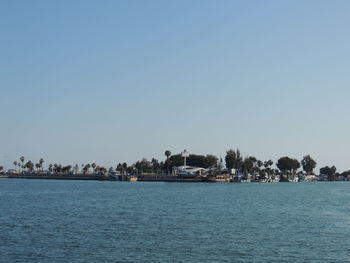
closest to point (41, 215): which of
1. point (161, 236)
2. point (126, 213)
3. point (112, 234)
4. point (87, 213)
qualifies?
point (87, 213)

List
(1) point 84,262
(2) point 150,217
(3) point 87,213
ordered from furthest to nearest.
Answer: (3) point 87,213 → (2) point 150,217 → (1) point 84,262

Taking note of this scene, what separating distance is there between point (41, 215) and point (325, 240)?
4486 cm

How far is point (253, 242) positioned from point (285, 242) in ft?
11.5

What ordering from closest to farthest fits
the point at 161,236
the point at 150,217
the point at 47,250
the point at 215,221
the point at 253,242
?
1. the point at 47,250
2. the point at 253,242
3. the point at 161,236
4. the point at 215,221
5. the point at 150,217

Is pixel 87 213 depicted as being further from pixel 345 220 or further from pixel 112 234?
pixel 345 220

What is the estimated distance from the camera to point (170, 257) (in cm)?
4312

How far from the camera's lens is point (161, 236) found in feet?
180

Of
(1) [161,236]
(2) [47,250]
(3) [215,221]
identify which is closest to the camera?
(2) [47,250]

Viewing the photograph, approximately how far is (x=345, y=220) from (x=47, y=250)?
47.0 metres

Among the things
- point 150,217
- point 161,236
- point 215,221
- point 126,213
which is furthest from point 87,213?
point 161,236

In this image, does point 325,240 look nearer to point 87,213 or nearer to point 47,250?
point 47,250

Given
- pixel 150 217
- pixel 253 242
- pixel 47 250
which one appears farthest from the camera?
Answer: pixel 150 217

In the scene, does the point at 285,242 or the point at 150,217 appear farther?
the point at 150,217

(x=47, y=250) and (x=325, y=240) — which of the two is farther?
(x=325, y=240)
